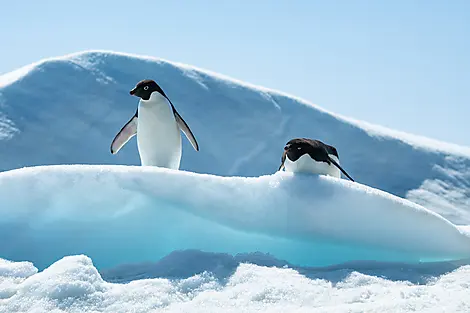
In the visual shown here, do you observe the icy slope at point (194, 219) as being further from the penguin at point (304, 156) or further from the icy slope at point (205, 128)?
the icy slope at point (205, 128)

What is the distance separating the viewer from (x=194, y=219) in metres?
2.97

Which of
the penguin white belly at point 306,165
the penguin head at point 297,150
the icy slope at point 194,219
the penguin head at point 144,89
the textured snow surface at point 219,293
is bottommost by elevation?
the textured snow surface at point 219,293

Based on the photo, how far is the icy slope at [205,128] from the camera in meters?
11.1

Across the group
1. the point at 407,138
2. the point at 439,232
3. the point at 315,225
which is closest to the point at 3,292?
the point at 315,225

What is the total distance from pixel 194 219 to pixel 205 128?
9.70 m

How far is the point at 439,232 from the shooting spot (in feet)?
10.2

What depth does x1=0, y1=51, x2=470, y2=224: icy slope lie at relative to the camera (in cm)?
1108

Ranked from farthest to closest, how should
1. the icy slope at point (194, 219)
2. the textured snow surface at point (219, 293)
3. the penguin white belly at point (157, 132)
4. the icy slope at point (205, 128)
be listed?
1. the icy slope at point (205, 128)
2. the penguin white belly at point (157, 132)
3. the icy slope at point (194, 219)
4. the textured snow surface at point (219, 293)

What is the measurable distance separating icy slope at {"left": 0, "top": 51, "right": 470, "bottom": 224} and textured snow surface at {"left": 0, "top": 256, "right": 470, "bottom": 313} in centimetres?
851

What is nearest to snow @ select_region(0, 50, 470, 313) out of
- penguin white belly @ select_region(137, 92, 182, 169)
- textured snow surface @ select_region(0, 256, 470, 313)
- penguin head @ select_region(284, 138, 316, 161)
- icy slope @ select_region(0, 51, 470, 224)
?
textured snow surface @ select_region(0, 256, 470, 313)

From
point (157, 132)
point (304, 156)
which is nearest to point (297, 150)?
point (304, 156)

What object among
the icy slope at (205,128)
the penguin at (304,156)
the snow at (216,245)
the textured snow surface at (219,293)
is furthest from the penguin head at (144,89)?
the icy slope at (205,128)

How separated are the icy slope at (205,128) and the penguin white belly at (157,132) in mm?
5853

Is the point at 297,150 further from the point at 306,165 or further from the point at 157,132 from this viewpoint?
the point at 157,132
